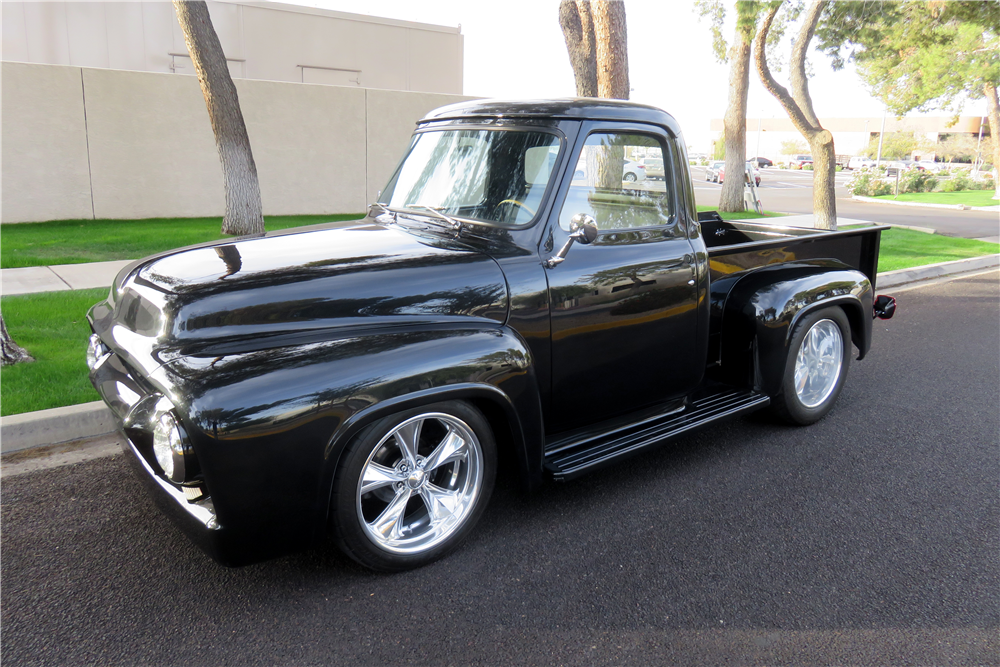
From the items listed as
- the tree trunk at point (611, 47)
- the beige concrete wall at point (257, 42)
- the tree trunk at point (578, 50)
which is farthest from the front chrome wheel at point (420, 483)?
the beige concrete wall at point (257, 42)

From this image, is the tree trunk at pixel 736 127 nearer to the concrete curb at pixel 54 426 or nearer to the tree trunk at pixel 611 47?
the tree trunk at pixel 611 47

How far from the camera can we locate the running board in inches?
133

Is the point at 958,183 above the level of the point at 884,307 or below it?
above

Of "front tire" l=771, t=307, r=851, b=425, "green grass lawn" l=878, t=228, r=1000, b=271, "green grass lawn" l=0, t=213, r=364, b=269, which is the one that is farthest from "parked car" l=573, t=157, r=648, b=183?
"green grass lawn" l=878, t=228, r=1000, b=271

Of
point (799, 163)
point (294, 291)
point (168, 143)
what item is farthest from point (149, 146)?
point (799, 163)

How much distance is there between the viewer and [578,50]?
10148mm

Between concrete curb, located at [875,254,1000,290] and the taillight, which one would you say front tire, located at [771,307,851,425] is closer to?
the taillight

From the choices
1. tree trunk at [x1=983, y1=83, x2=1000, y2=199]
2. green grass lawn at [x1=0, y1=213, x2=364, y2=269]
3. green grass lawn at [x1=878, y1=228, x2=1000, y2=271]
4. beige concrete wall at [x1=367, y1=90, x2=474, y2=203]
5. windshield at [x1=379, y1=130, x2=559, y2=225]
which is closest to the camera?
windshield at [x1=379, y1=130, x2=559, y2=225]

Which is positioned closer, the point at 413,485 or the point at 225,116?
the point at 413,485

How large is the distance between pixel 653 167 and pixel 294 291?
2112 millimetres

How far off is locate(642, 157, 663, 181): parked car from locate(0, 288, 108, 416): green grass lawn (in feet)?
12.1

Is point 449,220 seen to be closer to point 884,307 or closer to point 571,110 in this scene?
point 571,110

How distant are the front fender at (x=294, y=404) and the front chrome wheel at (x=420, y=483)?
188 millimetres

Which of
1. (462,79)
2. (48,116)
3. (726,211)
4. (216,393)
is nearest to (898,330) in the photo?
(216,393)
